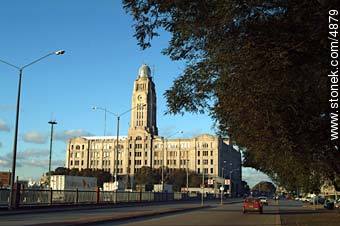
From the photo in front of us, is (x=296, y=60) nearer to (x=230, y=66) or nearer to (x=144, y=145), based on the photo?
(x=230, y=66)

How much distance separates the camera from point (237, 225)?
28.3m

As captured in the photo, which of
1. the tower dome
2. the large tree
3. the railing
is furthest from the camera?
the tower dome

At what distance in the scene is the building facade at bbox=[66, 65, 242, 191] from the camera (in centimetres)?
18325

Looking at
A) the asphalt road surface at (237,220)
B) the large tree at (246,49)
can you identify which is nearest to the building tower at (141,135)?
the asphalt road surface at (237,220)

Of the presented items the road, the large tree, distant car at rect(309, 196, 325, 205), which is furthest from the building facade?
the large tree

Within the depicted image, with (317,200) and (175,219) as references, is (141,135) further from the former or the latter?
(175,219)

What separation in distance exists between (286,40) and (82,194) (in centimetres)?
4963

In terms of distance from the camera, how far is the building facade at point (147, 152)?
601 ft

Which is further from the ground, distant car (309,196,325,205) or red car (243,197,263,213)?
distant car (309,196,325,205)

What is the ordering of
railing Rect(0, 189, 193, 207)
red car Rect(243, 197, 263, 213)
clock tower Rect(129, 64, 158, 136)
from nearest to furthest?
railing Rect(0, 189, 193, 207) < red car Rect(243, 197, 263, 213) < clock tower Rect(129, 64, 158, 136)

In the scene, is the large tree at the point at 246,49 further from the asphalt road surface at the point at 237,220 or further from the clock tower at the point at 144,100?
the clock tower at the point at 144,100

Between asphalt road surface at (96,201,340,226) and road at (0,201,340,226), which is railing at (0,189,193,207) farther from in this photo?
asphalt road surface at (96,201,340,226)

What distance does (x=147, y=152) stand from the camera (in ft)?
622

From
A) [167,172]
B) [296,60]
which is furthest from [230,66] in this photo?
[167,172]
